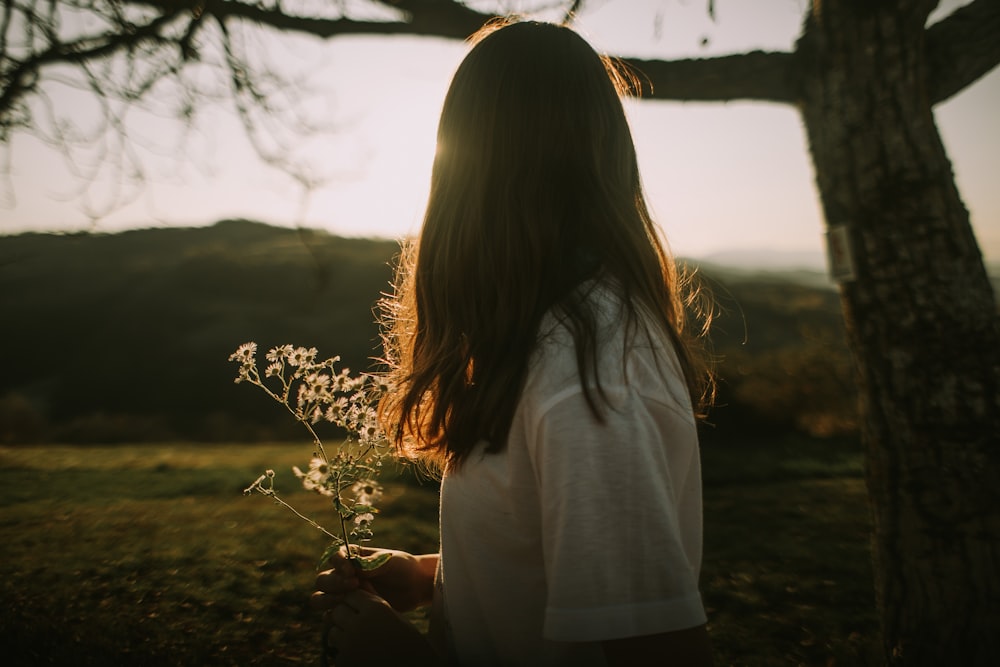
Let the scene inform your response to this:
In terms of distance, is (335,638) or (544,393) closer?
(544,393)

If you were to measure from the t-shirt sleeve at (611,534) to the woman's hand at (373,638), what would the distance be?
0.52 meters

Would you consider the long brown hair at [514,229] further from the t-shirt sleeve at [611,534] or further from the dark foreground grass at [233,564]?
the dark foreground grass at [233,564]

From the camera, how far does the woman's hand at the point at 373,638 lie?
1.34 meters

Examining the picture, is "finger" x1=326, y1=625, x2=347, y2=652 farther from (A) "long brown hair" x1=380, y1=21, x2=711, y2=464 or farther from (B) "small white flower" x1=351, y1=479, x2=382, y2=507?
(A) "long brown hair" x1=380, y1=21, x2=711, y2=464

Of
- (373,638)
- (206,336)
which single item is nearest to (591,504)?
(373,638)

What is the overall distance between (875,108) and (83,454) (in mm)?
8107

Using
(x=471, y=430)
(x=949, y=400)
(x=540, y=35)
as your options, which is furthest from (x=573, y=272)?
(x=949, y=400)

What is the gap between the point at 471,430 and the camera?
1.25 metres

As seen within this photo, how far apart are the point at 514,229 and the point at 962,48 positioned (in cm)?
263

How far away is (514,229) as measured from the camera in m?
1.27

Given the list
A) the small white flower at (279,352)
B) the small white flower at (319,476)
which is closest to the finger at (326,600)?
the small white flower at (319,476)

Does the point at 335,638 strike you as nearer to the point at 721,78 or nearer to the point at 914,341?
the point at 914,341

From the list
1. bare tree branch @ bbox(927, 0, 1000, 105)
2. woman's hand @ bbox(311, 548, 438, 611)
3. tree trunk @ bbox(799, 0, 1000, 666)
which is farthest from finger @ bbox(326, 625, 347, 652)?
bare tree branch @ bbox(927, 0, 1000, 105)

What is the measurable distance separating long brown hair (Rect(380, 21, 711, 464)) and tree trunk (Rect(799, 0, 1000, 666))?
4.86ft
